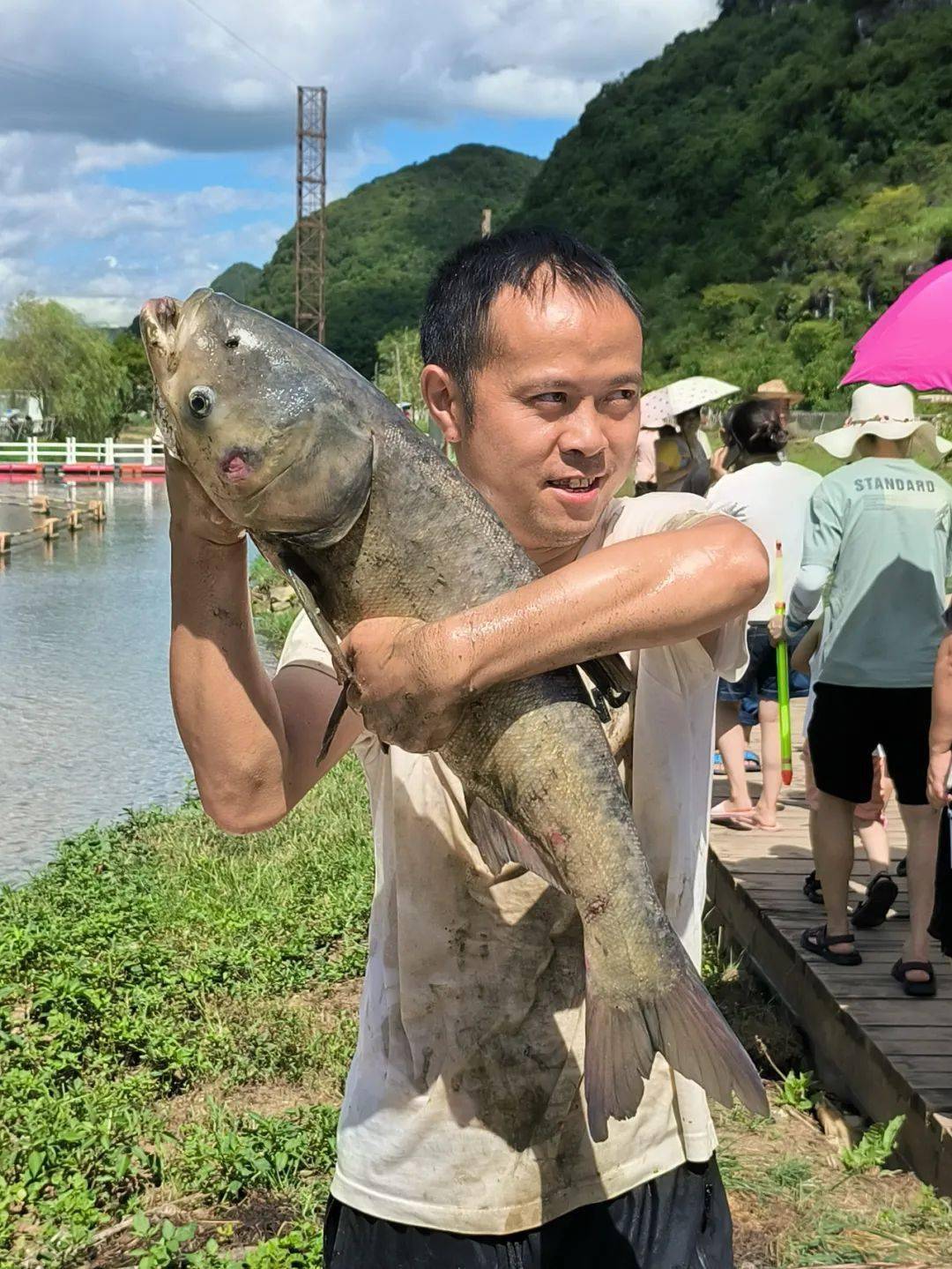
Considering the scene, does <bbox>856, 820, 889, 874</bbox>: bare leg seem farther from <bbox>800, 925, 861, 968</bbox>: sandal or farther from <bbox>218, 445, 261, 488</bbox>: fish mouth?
<bbox>218, 445, 261, 488</bbox>: fish mouth

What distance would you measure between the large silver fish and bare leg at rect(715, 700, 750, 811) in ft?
19.3

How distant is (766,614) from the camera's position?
705cm

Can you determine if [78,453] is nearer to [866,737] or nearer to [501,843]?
[866,737]

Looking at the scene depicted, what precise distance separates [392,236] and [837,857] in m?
130

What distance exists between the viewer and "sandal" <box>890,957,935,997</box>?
5.14m

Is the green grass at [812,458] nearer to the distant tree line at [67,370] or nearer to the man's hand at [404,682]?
the man's hand at [404,682]

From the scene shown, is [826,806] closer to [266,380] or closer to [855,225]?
[266,380]

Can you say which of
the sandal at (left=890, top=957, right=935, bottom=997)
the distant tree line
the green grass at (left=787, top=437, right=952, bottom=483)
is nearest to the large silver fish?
the sandal at (left=890, top=957, right=935, bottom=997)

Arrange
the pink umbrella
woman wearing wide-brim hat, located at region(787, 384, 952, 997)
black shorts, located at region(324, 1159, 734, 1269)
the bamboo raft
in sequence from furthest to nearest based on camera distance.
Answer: the bamboo raft < the pink umbrella < woman wearing wide-brim hat, located at region(787, 384, 952, 997) < black shorts, located at region(324, 1159, 734, 1269)

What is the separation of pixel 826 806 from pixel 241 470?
171 inches

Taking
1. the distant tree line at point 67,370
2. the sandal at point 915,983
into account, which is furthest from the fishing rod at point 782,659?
the distant tree line at point 67,370

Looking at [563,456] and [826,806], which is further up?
[563,456]

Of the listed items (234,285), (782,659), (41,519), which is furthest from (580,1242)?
(41,519)

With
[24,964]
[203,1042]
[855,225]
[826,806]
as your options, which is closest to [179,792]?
[24,964]
